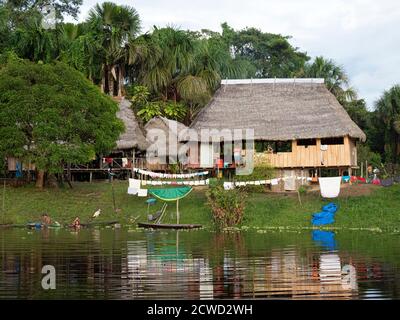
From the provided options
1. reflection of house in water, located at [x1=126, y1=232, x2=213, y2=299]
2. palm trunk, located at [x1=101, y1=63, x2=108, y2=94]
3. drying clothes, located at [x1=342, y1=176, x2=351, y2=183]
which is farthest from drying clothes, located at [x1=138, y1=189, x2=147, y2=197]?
palm trunk, located at [x1=101, y1=63, x2=108, y2=94]

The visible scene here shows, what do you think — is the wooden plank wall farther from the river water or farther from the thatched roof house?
the river water

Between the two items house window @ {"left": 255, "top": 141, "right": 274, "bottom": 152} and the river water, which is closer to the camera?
the river water

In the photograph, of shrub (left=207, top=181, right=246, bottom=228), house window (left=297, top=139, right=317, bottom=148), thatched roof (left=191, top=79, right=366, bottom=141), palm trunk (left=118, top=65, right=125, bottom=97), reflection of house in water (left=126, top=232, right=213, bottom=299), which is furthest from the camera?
palm trunk (left=118, top=65, right=125, bottom=97)

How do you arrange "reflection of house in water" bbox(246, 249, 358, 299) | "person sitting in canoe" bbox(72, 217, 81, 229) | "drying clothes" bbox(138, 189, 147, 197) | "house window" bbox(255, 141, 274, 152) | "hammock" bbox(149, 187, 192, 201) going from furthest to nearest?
"house window" bbox(255, 141, 274, 152)
"drying clothes" bbox(138, 189, 147, 197)
"hammock" bbox(149, 187, 192, 201)
"person sitting in canoe" bbox(72, 217, 81, 229)
"reflection of house in water" bbox(246, 249, 358, 299)

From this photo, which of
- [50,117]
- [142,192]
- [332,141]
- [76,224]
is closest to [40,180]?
[50,117]

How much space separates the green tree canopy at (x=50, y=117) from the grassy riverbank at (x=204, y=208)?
6.04 feet

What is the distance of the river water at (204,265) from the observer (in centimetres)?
1406

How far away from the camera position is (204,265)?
18250mm

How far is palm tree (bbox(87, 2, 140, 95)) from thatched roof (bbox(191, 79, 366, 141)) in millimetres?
8583

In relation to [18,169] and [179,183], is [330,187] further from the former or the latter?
[18,169]

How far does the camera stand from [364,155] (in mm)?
Result: 46406

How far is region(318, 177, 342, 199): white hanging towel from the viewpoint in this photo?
32812 millimetres

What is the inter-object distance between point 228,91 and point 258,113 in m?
2.90
